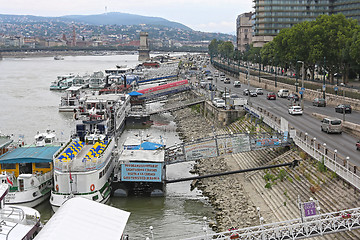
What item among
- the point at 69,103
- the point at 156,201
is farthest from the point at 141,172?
the point at 69,103

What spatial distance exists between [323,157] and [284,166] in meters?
4.93

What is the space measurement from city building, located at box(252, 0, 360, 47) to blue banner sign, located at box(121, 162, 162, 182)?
109 metres

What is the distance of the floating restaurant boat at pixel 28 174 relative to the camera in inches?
1283

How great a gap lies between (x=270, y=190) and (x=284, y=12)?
113962mm

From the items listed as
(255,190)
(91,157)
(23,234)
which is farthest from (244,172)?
(23,234)

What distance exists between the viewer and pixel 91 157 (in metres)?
33.3

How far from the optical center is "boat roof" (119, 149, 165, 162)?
112ft

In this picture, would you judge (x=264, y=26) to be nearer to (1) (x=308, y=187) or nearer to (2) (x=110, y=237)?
(1) (x=308, y=187)

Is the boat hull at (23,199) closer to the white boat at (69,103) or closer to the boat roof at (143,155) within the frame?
the boat roof at (143,155)

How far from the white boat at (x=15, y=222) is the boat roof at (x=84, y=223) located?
1.63 meters

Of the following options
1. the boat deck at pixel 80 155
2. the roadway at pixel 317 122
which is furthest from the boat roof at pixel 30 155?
the roadway at pixel 317 122

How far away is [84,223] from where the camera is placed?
1938 centimetres

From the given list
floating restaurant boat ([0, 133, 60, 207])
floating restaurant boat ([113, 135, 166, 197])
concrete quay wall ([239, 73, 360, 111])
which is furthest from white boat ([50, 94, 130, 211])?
concrete quay wall ([239, 73, 360, 111])

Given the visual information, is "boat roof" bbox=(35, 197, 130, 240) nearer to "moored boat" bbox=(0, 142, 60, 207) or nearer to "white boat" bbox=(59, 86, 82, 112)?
"moored boat" bbox=(0, 142, 60, 207)
